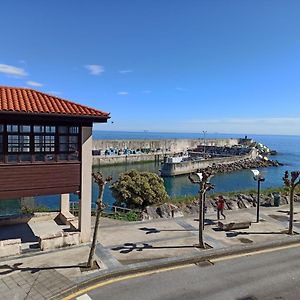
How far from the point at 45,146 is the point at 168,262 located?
26.2 ft

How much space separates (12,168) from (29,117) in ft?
8.21

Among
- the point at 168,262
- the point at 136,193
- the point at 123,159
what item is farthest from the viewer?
the point at 123,159

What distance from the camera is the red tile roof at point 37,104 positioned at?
1505cm

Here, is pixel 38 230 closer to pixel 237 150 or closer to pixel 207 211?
pixel 207 211

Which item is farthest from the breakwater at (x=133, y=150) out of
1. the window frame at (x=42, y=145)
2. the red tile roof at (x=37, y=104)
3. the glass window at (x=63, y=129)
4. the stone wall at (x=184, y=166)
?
the glass window at (x=63, y=129)

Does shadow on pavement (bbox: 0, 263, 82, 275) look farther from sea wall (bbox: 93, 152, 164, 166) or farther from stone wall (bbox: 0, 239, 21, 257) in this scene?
sea wall (bbox: 93, 152, 164, 166)

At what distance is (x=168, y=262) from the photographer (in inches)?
566

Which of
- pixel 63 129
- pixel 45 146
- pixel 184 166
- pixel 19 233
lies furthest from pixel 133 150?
pixel 45 146

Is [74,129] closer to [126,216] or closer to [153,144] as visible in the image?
[126,216]

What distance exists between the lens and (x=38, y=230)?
734 inches

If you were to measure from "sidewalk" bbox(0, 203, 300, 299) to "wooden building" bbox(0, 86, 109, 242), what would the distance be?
2146 mm

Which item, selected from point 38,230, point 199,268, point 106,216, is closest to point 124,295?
point 199,268

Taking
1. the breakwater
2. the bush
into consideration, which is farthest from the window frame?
the breakwater

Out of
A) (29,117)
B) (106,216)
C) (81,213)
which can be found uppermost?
(29,117)
